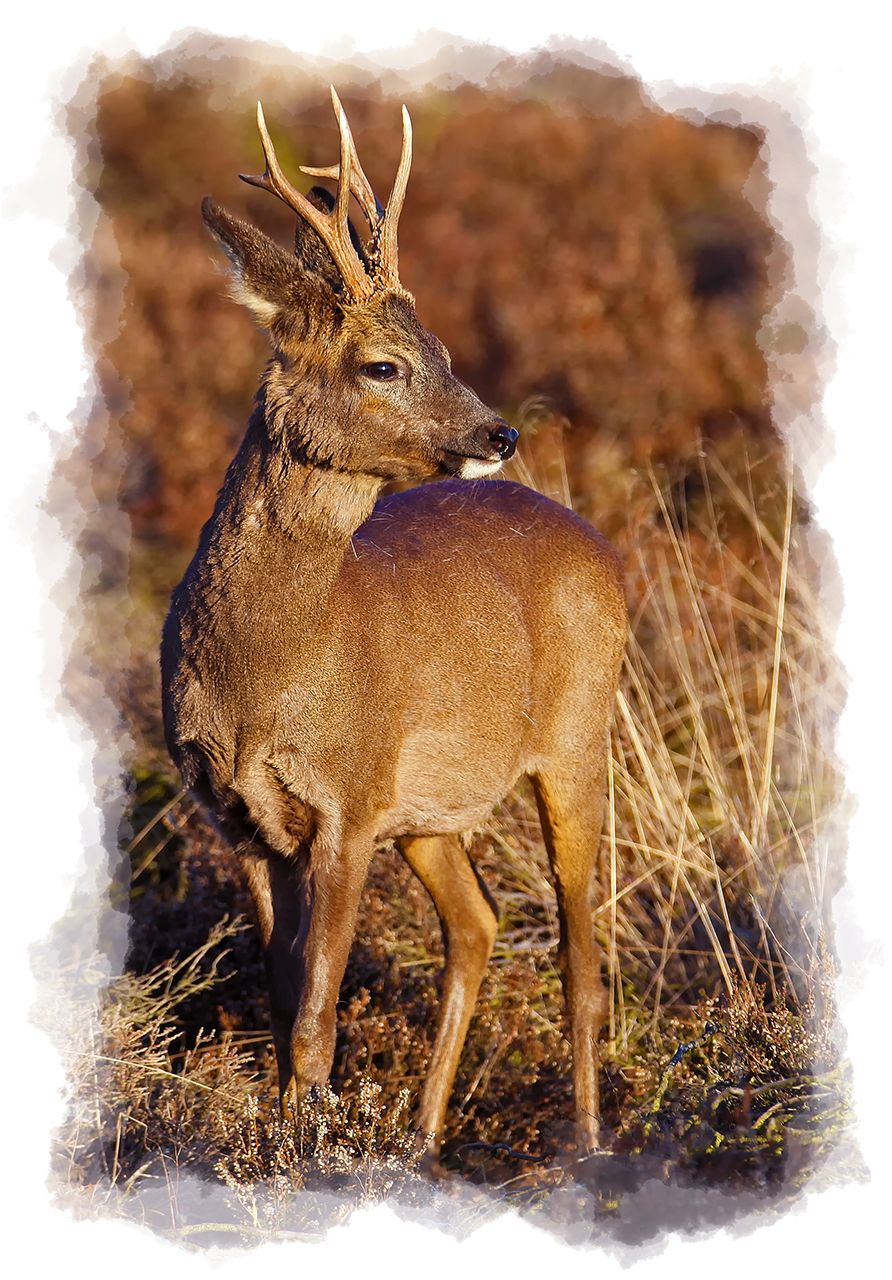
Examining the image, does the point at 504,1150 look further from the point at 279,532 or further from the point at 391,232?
the point at 391,232

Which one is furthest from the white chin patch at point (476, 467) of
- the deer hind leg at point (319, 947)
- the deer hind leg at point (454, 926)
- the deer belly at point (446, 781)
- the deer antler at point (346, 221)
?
the deer hind leg at point (454, 926)

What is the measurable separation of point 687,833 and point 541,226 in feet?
27.0

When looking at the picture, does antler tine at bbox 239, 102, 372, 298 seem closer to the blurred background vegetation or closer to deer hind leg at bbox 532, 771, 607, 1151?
the blurred background vegetation

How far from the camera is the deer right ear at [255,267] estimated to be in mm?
4074

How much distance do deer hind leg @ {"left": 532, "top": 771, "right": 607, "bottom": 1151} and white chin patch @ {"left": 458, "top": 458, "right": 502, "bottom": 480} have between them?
5.18 feet

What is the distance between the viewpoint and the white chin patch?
419 centimetres

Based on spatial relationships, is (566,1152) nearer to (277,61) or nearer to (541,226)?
(277,61)

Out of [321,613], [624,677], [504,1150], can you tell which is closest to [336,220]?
[321,613]

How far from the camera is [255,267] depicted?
413 cm

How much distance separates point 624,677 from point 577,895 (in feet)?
7.40

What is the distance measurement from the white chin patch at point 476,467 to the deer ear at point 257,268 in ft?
2.30

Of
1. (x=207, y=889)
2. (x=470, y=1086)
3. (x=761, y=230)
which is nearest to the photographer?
(x=470, y=1086)

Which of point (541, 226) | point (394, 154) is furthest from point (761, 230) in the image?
point (394, 154)

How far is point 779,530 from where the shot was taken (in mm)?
9172
